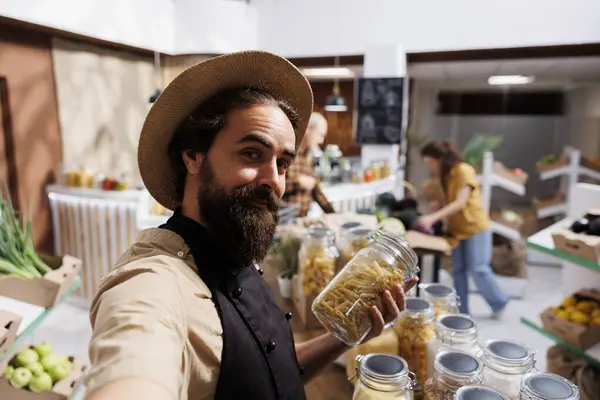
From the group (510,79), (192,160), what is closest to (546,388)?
(192,160)

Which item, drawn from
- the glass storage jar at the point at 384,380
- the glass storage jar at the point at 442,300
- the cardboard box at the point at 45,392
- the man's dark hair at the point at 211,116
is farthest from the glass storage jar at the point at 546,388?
the cardboard box at the point at 45,392

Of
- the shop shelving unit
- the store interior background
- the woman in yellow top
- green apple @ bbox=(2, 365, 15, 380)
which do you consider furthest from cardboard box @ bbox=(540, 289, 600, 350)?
green apple @ bbox=(2, 365, 15, 380)

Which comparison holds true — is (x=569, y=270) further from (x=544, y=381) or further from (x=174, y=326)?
(x=174, y=326)

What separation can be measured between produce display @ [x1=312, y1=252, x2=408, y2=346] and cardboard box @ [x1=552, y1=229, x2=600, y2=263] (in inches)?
43.5

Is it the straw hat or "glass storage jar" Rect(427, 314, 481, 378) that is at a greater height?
the straw hat

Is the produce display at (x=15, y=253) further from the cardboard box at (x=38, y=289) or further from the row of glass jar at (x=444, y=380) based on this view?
the row of glass jar at (x=444, y=380)

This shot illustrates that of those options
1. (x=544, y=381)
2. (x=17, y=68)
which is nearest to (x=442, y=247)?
(x=544, y=381)

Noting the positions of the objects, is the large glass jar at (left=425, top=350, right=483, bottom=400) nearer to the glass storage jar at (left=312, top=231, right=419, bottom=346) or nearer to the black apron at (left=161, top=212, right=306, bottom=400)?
the glass storage jar at (left=312, top=231, right=419, bottom=346)

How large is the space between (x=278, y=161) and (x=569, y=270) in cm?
215

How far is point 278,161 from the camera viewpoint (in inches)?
37.9

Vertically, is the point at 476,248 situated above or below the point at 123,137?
below

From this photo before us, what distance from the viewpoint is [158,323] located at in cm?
63

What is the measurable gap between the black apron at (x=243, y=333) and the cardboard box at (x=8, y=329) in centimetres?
85

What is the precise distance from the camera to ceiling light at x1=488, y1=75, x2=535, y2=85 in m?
7.28
